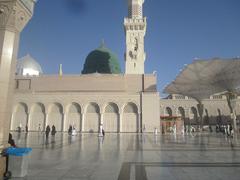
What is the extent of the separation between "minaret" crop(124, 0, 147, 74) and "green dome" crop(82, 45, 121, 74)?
23.2ft

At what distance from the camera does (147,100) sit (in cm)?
3362

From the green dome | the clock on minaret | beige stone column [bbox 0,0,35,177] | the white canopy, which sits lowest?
beige stone column [bbox 0,0,35,177]

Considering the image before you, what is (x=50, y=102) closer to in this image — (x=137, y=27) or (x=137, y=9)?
(x=137, y=27)

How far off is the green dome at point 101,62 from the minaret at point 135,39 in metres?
7.09

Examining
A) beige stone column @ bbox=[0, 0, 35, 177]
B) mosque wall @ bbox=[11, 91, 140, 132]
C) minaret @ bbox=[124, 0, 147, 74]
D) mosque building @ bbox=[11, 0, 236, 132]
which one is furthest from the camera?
minaret @ bbox=[124, 0, 147, 74]

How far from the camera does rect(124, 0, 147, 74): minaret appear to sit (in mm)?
42812

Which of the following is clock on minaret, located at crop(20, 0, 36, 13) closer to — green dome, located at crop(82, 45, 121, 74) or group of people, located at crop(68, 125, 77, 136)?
group of people, located at crop(68, 125, 77, 136)

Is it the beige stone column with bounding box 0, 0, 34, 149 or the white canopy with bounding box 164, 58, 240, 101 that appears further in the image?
the white canopy with bounding box 164, 58, 240, 101

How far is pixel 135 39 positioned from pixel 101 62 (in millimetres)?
9685

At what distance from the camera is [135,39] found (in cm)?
4400

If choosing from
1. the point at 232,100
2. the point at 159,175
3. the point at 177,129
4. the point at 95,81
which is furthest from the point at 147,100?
the point at 159,175

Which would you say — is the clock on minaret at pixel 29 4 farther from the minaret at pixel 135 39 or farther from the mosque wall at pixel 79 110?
the minaret at pixel 135 39

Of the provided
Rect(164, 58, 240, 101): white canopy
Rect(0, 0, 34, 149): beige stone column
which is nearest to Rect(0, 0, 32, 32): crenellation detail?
Rect(0, 0, 34, 149): beige stone column

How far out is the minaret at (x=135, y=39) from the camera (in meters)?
42.8
